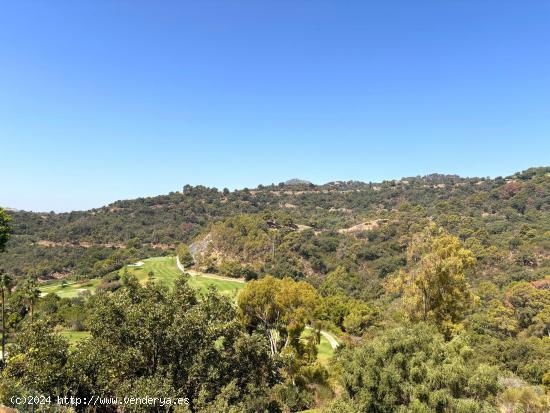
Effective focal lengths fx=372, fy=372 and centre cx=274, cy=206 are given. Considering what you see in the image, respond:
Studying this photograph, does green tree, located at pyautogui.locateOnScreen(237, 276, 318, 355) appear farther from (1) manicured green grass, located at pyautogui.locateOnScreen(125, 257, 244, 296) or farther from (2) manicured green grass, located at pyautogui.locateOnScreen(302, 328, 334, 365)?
(1) manicured green grass, located at pyautogui.locateOnScreen(125, 257, 244, 296)

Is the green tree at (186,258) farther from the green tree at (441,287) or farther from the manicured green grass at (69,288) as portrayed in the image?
the green tree at (441,287)

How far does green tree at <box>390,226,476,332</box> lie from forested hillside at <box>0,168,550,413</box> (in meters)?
0.09

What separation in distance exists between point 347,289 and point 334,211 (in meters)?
90.1

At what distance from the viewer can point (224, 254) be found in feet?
314

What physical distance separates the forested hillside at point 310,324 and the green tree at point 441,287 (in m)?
0.09

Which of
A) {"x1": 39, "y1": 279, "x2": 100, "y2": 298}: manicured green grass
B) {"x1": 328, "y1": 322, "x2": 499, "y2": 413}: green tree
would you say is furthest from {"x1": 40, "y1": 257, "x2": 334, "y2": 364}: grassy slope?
{"x1": 328, "y1": 322, "x2": 499, "y2": 413}: green tree

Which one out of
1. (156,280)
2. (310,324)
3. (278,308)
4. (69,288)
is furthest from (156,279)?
(278,308)

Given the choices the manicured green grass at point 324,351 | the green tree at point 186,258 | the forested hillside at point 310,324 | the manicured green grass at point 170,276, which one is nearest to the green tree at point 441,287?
the forested hillside at point 310,324

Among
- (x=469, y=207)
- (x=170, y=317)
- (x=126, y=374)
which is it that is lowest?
(x=126, y=374)

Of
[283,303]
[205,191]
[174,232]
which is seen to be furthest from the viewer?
[205,191]

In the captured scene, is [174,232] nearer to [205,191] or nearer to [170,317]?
[205,191]

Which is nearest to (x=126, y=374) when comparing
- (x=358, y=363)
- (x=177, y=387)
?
(x=177, y=387)

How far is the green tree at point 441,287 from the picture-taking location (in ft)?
77.4

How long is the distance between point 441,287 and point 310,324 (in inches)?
427
